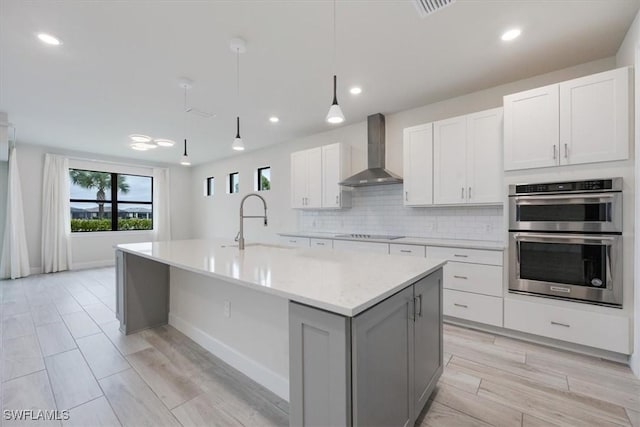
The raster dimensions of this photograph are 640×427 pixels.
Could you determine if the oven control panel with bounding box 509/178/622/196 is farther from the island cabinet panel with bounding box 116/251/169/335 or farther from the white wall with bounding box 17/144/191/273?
the white wall with bounding box 17/144/191/273

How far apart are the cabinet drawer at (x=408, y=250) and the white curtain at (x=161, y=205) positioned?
21.4ft

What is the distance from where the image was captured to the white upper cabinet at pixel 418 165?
131 inches

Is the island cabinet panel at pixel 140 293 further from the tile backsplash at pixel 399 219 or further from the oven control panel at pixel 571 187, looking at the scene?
the oven control panel at pixel 571 187

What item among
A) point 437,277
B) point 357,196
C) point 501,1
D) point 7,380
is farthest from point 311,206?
point 7,380

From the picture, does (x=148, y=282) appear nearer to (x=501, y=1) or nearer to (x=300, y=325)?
(x=300, y=325)

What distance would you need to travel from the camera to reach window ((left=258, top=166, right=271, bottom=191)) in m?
5.92

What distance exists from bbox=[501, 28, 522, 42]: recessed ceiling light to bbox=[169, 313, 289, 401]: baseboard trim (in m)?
3.09

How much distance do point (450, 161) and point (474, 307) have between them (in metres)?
1.63

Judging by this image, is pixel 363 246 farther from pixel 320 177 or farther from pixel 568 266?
pixel 568 266

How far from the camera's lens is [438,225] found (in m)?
3.56

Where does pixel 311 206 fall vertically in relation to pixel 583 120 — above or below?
below

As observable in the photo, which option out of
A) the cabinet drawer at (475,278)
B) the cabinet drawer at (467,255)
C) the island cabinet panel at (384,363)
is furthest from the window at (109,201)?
the island cabinet panel at (384,363)

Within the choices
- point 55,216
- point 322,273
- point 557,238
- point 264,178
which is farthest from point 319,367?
point 55,216

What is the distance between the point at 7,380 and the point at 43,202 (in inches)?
205
